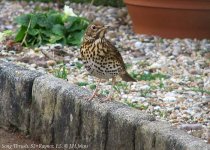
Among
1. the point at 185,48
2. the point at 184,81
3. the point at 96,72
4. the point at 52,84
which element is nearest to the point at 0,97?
the point at 52,84

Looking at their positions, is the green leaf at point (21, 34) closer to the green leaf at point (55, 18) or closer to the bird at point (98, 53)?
the green leaf at point (55, 18)

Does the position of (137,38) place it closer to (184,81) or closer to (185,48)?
(185,48)

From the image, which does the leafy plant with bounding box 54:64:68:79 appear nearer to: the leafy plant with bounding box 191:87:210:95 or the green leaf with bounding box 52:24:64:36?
the green leaf with bounding box 52:24:64:36

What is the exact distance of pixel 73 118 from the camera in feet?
18.4

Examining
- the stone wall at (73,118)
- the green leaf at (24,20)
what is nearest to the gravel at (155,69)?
the green leaf at (24,20)

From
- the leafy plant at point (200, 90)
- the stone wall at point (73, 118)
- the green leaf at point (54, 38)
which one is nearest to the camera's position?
the stone wall at point (73, 118)

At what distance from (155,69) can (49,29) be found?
1.44 meters

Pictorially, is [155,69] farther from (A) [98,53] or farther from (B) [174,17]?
(A) [98,53]

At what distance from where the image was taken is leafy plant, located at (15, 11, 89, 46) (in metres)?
8.43

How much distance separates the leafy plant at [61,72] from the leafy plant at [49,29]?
0.87 metres

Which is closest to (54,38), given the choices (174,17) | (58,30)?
(58,30)

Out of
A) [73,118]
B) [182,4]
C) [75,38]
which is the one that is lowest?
[73,118]

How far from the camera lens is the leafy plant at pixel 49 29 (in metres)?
8.43

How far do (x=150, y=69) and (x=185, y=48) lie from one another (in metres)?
1.15
